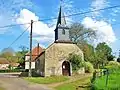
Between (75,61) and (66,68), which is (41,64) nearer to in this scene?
(66,68)

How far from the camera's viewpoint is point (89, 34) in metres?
66.8

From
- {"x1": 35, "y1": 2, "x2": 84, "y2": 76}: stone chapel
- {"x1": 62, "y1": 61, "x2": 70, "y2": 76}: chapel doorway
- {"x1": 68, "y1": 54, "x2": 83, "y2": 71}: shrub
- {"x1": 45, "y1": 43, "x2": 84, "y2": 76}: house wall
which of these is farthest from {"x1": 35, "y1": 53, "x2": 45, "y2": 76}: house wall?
{"x1": 68, "y1": 54, "x2": 83, "y2": 71}: shrub

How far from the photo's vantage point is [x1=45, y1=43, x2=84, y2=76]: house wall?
44.4m

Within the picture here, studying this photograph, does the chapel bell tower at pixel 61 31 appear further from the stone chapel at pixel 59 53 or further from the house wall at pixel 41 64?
the house wall at pixel 41 64

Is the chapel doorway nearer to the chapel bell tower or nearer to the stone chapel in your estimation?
the stone chapel

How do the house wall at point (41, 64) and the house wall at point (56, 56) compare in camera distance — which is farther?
the house wall at point (41, 64)

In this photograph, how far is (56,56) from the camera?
147 ft

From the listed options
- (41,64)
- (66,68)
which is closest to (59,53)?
(66,68)

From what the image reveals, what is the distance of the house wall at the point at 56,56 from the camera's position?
44406mm

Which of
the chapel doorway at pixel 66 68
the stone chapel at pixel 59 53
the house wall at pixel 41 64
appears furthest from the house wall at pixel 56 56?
the house wall at pixel 41 64

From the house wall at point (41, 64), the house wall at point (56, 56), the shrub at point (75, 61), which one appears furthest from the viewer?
the house wall at point (41, 64)

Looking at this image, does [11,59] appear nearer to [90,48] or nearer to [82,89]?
[90,48]

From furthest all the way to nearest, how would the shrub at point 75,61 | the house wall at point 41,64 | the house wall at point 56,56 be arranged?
the house wall at point 41,64, the shrub at point 75,61, the house wall at point 56,56

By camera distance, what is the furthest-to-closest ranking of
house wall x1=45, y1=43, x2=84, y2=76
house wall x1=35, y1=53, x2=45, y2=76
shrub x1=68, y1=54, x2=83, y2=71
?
1. house wall x1=35, y1=53, x2=45, y2=76
2. shrub x1=68, y1=54, x2=83, y2=71
3. house wall x1=45, y1=43, x2=84, y2=76
